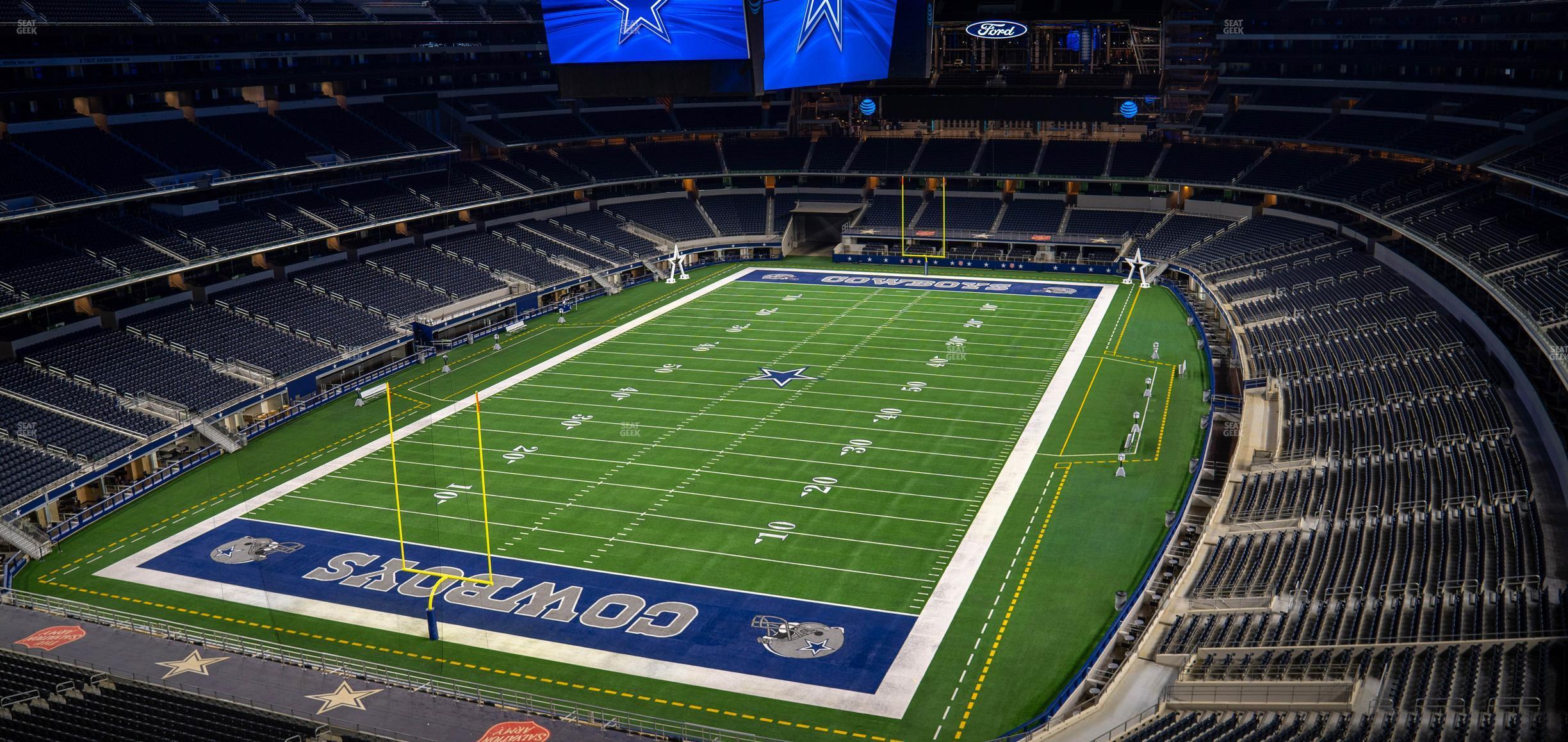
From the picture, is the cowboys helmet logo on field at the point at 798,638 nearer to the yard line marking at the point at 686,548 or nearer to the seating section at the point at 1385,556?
the yard line marking at the point at 686,548

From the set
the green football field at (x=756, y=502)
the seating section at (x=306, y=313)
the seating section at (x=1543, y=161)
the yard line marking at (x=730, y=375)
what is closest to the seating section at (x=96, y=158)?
the seating section at (x=306, y=313)

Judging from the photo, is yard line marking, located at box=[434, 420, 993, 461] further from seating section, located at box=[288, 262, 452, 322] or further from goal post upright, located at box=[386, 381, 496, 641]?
seating section, located at box=[288, 262, 452, 322]

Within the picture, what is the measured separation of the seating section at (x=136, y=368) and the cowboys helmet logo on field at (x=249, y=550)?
9561 millimetres

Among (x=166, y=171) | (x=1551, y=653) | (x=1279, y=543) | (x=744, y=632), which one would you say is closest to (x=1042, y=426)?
(x=1279, y=543)

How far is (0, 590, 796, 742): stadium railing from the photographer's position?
21422 millimetres

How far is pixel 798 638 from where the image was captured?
81.4ft

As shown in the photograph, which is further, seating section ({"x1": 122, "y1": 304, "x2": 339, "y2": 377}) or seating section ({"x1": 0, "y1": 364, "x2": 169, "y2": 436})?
seating section ({"x1": 122, "y1": 304, "x2": 339, "y2": 377})

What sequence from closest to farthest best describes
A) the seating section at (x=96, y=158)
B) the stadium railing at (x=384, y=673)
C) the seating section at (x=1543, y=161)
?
1. the stadium railing at (x=384, y=673)
2. the seating section at (x=1543, y=161)
3. the seating section at (x=96, y=158)

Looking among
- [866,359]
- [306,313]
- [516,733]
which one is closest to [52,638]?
[516,733]

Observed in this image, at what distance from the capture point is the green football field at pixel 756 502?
2375 centimetres

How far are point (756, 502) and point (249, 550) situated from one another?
1259 cm

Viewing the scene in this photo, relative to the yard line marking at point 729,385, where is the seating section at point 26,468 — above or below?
above

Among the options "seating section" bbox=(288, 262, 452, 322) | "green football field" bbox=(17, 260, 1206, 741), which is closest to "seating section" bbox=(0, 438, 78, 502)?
"green football field" bbox=(17, 260, 1206, 741)

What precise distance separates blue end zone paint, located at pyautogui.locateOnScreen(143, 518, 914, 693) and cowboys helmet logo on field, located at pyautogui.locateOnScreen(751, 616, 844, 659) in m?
0.12
